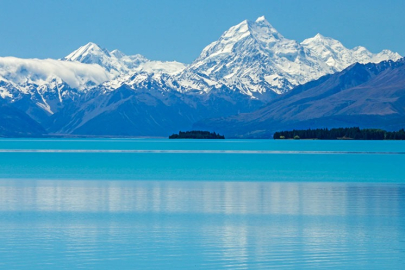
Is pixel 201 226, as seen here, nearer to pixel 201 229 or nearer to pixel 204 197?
pixel 201 229

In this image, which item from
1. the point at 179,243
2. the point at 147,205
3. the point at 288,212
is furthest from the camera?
the point at 147,205

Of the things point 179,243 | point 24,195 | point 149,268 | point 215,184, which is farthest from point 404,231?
point 215,184

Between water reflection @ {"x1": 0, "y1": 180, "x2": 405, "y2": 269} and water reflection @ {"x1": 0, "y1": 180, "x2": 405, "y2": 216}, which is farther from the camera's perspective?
water reflection @ {"x1": 0, "y1": 180, "x2": 405, "y2": 216}

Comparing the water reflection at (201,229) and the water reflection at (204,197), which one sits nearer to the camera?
the water reflection at (201,229)

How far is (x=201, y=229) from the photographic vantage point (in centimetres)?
4647

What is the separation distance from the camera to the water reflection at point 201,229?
37281mm

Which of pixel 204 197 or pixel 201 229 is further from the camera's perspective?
pixel 204 197

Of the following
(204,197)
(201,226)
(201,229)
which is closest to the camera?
(201,229)

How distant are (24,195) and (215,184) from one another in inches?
858

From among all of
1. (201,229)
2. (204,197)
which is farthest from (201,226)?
(204,197)

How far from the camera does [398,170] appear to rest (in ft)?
366

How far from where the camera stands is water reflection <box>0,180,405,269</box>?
3728 centimetres

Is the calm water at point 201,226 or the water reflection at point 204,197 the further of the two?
the water reflection at point 204,197

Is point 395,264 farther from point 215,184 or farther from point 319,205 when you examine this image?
point 215,184
